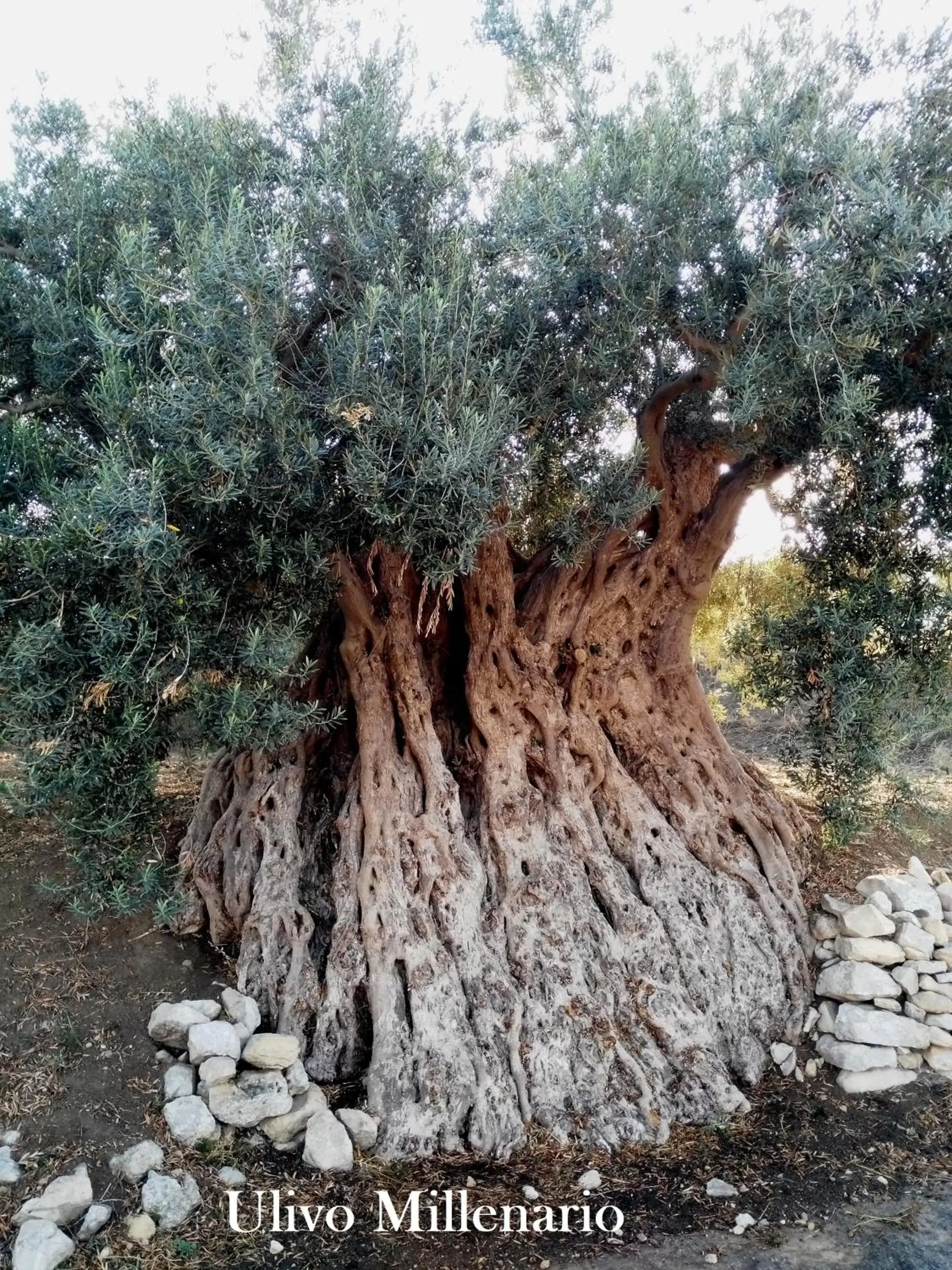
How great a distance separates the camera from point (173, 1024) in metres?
6.30

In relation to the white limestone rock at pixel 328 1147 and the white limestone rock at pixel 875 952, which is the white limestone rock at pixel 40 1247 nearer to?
the white limestone rock at pixel 328 1147

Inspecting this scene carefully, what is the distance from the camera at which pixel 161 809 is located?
6.35 meters

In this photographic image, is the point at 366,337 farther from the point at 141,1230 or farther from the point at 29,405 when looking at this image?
the point at 141,1230

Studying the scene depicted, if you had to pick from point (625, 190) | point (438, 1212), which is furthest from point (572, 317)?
point (438, 1212)

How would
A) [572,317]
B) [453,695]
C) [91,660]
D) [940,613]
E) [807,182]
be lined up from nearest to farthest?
1. [91,660]
2. [807,182]
3. [572,317]
4. [940,613]
5. [453,695]

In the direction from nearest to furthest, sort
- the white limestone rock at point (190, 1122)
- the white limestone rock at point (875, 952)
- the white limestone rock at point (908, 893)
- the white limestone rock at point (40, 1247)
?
the white limestone rock at point (40, 1247) → the white limestone rock at point (190, 1122) → the white limestone rock at point (875, 952) → the white limestone rock at point (908, 893)

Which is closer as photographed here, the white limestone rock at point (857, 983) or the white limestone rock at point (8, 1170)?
the white limestone rock at point (8, 1170)

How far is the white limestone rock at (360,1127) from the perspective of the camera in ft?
19.8

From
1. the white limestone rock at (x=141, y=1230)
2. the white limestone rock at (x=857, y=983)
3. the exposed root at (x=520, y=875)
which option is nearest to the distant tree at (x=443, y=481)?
the exposed root at (x=520, y=875)

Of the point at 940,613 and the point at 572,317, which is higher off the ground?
the point at 572,317

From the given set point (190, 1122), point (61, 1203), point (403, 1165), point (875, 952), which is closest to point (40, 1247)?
point (61, 1203)

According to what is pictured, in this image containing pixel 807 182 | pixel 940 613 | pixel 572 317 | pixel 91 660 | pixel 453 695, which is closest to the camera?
pixel 91 660

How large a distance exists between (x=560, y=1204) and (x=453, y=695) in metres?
4.11

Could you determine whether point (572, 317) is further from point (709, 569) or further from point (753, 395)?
point (709, 569)
